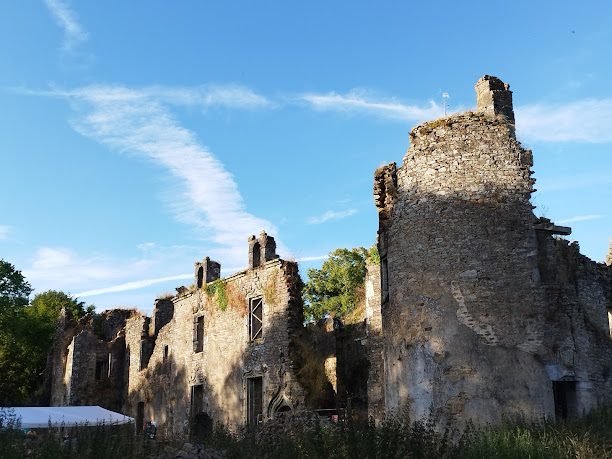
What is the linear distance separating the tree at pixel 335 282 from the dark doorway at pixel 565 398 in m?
25.6

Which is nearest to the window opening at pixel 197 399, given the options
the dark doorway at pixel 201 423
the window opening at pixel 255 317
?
the dark doorway at pixel 201 423

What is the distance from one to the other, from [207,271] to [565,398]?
51.2ft

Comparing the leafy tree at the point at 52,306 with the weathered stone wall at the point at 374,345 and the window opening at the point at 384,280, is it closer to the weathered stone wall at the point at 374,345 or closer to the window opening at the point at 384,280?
the weathered stone wall at the point at 374,345

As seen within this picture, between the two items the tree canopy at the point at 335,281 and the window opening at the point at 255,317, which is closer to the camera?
the window opening at the point at 255,317

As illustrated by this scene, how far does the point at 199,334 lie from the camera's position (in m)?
24.4

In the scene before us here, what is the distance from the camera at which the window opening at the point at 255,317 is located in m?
20.9

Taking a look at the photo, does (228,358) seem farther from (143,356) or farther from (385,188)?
(385,188)

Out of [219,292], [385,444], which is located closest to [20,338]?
[219,292]

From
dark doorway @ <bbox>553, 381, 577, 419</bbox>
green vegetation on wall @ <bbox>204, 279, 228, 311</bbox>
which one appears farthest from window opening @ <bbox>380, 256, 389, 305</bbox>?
green vegetation on wall @ <bbox>204, 279, 228, 311</bbox>

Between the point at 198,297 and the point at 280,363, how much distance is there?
6505 mm

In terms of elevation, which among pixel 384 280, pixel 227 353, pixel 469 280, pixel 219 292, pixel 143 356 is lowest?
pixel 227 353

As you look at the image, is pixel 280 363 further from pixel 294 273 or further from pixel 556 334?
pixel 556 334

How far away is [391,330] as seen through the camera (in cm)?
1211

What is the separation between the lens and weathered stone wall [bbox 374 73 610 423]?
10.7 meters
